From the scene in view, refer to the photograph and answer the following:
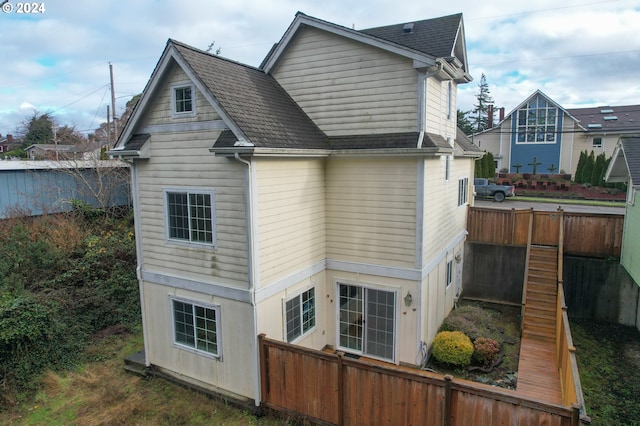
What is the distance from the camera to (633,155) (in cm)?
1189

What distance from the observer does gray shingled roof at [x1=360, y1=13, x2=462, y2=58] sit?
36.8 ft

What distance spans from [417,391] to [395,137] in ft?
18.9

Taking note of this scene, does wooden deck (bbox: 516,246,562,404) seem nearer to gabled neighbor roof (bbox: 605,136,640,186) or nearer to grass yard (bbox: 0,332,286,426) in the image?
gabled neighbor roof (bbox: 605,136,640,186)

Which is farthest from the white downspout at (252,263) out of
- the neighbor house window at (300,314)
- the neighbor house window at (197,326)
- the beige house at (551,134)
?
the beige house at (551,134)

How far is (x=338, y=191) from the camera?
34.4ft

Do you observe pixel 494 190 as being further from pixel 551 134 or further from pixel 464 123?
pixel 464 123

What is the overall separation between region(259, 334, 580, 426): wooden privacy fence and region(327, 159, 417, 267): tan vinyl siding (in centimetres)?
326

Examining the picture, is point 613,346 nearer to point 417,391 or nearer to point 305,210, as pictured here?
point 417,391

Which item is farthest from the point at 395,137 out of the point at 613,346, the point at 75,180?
the point at 75,180

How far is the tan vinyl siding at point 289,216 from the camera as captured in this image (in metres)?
8.47

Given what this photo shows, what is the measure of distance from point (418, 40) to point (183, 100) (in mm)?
7167

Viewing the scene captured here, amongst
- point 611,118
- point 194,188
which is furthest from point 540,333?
point 611,118

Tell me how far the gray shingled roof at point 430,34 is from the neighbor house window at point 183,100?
5.75 metres

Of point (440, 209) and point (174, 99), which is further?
point (440, 209)
